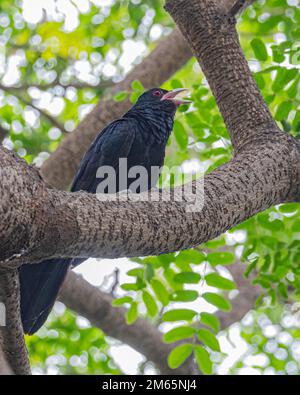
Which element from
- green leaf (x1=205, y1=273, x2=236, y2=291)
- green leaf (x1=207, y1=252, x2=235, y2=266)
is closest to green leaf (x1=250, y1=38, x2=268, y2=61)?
green leaf (x1=207, y1=252, x2=235, y2=266)

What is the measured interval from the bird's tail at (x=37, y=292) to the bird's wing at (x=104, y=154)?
0.98 m

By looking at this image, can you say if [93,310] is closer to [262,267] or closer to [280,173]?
[262,267]

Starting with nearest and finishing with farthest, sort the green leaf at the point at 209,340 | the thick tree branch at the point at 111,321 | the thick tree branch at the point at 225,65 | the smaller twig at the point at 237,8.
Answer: the thick tree branch at the point at 225,65 → the smaller twig at the point at 237,8 → the green leaf at the point at 209,340 → the thick tree branch at the point at 111,321

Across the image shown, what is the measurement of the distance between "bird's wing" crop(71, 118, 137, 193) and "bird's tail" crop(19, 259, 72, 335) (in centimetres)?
98

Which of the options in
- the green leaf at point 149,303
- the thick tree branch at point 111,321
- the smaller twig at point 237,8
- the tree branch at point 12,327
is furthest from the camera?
the thick tree branch at point 111,321

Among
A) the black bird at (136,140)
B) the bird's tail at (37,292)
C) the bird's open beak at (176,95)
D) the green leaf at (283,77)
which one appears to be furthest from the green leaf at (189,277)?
the bird's open beak at (176,95)

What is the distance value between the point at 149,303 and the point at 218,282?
0.52 m

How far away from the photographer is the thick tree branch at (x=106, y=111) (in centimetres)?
491

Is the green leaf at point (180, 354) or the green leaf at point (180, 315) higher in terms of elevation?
the green leaf at point (180, 315)

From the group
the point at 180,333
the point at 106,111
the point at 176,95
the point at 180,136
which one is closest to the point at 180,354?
the point at 180,333

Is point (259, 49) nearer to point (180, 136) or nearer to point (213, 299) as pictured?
point (180, 136)

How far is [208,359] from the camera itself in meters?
3.45

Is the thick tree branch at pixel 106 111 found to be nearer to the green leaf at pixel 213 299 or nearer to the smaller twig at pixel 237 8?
the green leaf at pixel 213 299

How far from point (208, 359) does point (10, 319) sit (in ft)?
4.86
